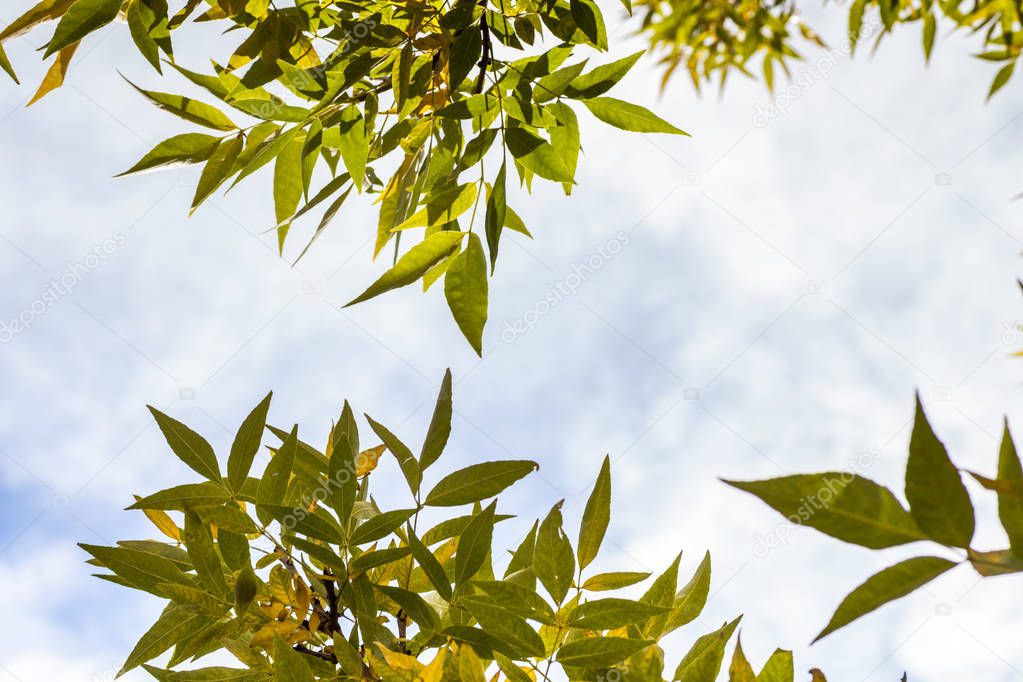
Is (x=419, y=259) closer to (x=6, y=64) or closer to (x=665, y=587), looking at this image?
(x=665, y=587)

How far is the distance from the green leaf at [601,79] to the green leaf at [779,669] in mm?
596

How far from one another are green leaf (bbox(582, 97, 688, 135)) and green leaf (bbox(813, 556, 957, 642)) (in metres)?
0.61

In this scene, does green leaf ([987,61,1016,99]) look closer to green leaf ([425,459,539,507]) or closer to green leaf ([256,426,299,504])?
green leaf ([425,459,539,507])

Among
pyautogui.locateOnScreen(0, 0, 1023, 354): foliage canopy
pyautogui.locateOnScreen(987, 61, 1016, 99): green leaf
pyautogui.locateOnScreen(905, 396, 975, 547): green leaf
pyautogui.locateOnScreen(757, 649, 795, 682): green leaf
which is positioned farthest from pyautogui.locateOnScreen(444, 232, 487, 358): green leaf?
pyautogui.locateOnScreen(987, 61, 1016, 99): green leaf

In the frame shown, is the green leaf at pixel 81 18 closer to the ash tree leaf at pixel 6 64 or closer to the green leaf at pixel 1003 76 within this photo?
the ash tree leaf at pixel 6 64

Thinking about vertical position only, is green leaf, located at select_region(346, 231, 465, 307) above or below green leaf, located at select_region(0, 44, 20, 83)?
below

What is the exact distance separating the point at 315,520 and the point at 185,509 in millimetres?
115

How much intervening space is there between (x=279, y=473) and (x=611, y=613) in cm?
32

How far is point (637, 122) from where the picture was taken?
33.3 inches

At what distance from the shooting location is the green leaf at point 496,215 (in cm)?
73

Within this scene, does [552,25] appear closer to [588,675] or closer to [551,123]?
[551,123]

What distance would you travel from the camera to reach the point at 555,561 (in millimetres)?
642

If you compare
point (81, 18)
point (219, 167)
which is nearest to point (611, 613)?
point (219, 167)

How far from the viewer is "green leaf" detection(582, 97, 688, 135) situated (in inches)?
33.0
